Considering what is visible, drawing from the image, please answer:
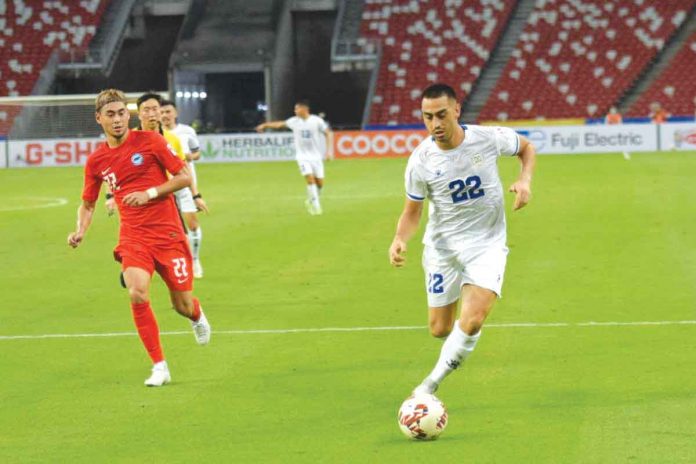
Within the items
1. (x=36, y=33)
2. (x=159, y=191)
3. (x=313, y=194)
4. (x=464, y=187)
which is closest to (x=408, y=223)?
(x=464, y=187)

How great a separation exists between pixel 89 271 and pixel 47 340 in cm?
553

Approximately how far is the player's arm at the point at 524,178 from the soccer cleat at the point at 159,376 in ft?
10.3

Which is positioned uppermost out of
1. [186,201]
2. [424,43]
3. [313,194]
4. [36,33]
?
[186,201]

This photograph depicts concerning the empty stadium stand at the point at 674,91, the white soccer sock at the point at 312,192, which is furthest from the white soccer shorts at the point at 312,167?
the empty stadium stand at the point at 674,91

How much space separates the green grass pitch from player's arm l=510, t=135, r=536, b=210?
1481 mm

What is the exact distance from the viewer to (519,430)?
8.32 m

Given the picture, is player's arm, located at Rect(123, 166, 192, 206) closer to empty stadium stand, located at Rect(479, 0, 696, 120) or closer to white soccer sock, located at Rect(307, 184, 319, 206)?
white soccer sock, located at Rect(307, 184, 319, 206)

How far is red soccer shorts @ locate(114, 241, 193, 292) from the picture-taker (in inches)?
402

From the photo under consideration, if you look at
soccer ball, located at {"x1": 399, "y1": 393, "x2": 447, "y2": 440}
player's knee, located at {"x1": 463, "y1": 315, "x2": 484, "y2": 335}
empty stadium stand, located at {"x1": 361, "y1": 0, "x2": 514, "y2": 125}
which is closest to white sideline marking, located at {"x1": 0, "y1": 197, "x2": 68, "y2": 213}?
player's knee, located at {"x1": 463, "y1": 315, "x2": 484, "y2": 335}

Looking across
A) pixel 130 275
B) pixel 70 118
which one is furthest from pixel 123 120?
pixel 70 118

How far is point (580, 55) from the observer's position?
55.3 meters

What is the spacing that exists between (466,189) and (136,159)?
2900mm

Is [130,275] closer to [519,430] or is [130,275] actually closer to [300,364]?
[300,364]

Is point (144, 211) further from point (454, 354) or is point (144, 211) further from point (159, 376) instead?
point (454, 354)
